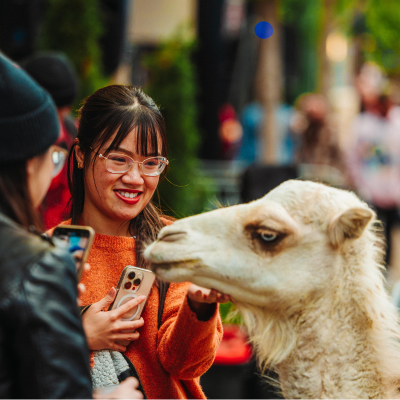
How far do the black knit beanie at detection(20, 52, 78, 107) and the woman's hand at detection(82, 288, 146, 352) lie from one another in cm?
276

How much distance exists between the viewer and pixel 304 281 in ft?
6.01

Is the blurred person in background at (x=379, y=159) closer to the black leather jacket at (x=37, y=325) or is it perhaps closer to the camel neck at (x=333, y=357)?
the camel neck at (x=333, y=357)

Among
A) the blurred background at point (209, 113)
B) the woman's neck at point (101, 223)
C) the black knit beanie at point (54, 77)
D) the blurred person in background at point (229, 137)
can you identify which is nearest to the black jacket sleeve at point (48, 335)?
the woman's neck at point (101, 223)

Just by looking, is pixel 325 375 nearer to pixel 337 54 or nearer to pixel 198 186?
pixel 198 186

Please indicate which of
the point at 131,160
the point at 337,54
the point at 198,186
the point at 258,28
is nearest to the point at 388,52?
the point at 337,54

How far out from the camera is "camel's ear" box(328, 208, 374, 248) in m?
1.79

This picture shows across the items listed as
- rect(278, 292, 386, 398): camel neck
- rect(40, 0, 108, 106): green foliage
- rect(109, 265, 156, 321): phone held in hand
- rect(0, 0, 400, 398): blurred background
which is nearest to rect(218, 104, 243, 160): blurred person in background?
rect(0, 0, 400, 398): blurred background

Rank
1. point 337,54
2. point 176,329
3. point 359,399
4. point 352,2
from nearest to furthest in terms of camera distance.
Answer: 1. point 359,399
2. point 176,329
3. point 352,2
4. point 337,54

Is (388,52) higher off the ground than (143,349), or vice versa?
(143,349)

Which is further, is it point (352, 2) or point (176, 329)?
point (352, 2)

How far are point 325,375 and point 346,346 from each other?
0.12 meters

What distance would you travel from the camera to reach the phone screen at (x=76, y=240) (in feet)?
5.00

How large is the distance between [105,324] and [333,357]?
75cm

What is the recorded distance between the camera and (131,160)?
209 centimetres
